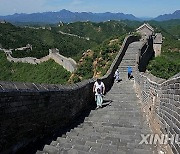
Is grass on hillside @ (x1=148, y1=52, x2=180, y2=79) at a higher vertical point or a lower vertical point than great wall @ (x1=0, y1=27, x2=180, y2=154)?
lower

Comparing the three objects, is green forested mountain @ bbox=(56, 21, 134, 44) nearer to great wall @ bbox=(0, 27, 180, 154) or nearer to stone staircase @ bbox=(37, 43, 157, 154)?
stone staircase @ bbox=(37, 43, 157, 154)

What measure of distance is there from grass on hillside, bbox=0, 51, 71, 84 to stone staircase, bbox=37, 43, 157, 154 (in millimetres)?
20254

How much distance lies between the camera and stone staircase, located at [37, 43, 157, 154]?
6910 mm

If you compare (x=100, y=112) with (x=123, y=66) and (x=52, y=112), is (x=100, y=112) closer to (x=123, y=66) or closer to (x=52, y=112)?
(x=52, y=112)

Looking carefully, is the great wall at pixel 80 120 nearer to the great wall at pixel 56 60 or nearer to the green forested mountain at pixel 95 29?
the great wall at pixel 56 60

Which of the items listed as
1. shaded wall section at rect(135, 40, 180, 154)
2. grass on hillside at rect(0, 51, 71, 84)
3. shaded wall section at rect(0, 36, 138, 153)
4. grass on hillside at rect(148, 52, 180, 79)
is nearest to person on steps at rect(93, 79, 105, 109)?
shaded wall section at rect(0, 36, 138, 153)

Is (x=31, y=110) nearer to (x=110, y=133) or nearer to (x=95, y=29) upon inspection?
(x=110, y=133)

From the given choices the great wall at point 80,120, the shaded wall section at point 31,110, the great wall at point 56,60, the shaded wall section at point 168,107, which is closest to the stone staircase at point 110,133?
the great wall at point 80,120

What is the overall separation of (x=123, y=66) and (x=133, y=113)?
9.36 metres

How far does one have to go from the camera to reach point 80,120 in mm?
10148

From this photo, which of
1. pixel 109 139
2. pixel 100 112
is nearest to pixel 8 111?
pixel 109 139

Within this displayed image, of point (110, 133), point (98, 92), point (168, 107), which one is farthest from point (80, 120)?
point (168, 107)

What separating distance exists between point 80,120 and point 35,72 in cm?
3169

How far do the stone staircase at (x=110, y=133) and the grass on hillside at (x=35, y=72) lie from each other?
20254mm
